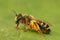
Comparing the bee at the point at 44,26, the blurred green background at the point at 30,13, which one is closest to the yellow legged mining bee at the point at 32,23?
the bee at the point at 44,26

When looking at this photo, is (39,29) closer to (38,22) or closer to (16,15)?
(38,22)

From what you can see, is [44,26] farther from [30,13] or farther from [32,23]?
[30,13]

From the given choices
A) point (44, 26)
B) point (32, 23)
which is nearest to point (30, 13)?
point (32, 23)

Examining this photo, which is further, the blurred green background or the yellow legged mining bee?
the yellow legged mining bee

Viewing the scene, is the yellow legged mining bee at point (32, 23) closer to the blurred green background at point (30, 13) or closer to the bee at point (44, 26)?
the bee at point (44, 26)

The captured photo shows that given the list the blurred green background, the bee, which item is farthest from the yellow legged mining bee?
the blurred green background

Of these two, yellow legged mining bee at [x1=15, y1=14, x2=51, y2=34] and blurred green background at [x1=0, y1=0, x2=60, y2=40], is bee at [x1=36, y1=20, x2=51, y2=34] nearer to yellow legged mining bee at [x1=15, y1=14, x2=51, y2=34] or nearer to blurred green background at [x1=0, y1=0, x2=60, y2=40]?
yellow legged mining bee at [x1=15, y1=14, x2=51, y2=34]
